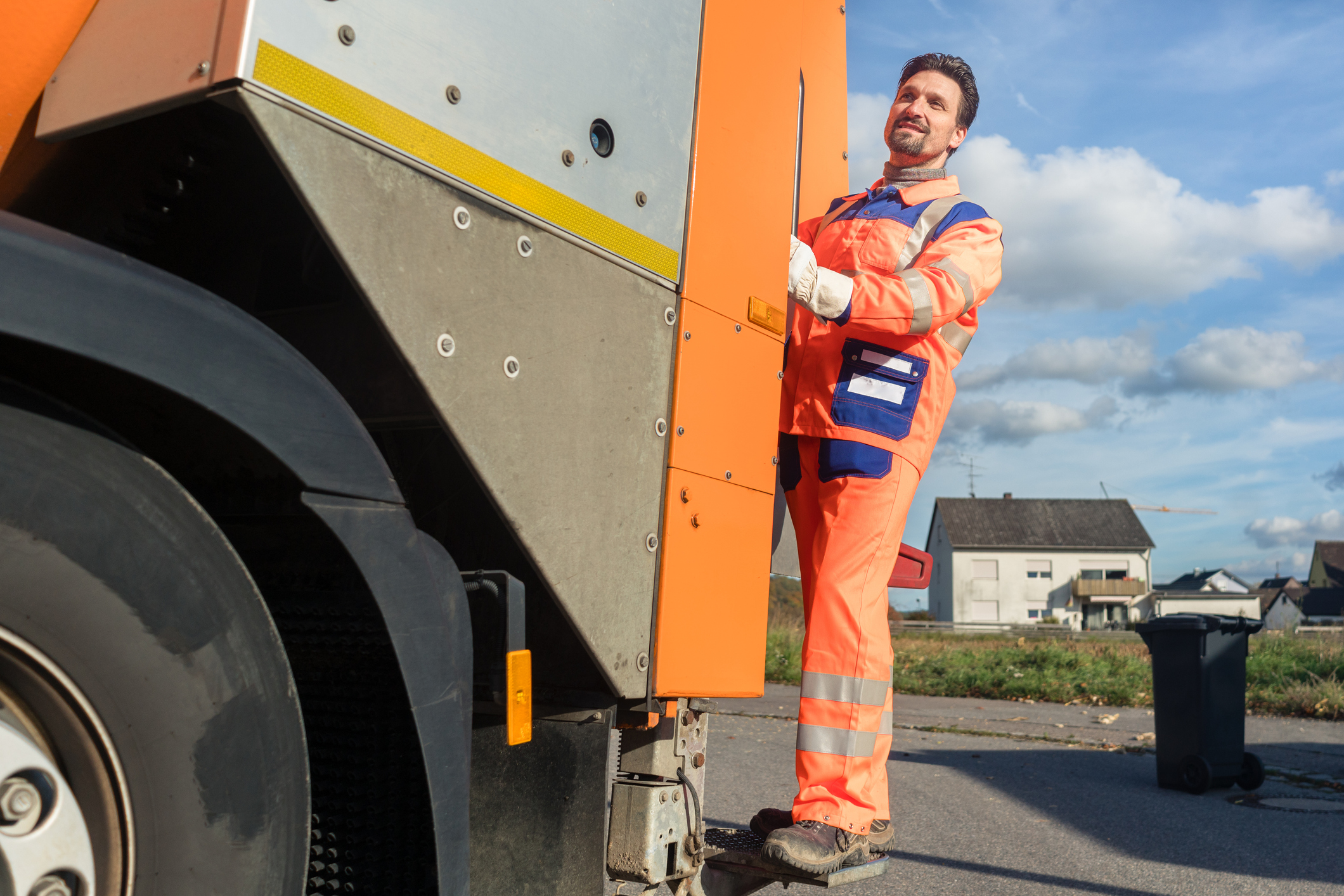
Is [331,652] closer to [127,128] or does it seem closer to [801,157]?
[127,128]

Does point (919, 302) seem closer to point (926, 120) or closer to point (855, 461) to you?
point (855, 461)

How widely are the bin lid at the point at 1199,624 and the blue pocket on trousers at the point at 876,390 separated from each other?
4.51 metres

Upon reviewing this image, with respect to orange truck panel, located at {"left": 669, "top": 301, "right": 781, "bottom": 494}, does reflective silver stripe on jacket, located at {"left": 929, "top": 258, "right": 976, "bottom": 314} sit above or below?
above

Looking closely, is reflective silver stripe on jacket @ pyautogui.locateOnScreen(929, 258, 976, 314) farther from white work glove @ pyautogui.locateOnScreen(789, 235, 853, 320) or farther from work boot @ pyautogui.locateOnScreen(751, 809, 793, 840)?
work boot @ pyautogui.locateOnScreen(751, 809, 793, 840)

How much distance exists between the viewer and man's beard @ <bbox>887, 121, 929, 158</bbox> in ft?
9.80

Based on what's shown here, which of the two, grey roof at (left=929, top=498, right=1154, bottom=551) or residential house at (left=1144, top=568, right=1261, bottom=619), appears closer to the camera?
residential house at (left=1144, top=568, right=1261, bottom=619)

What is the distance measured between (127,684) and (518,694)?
0.62 meters

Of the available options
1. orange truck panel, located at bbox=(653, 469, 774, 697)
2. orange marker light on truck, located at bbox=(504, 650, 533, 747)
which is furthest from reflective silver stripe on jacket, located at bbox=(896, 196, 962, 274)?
orange marker light on truck, located at bbox=(504, 650, 533, 747)

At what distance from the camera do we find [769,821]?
98.4 inches

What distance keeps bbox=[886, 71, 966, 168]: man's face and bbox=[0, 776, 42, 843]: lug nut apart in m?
2.76

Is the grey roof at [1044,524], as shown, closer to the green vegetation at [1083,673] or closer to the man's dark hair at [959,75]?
the green vegetation at [1083,673]

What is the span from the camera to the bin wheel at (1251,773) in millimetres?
6180

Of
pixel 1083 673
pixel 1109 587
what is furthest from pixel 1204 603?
pixel 1083 673

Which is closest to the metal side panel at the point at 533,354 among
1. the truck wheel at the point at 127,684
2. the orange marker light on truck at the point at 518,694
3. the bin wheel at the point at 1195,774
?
the orange marker light on truck at the point at 518,694
